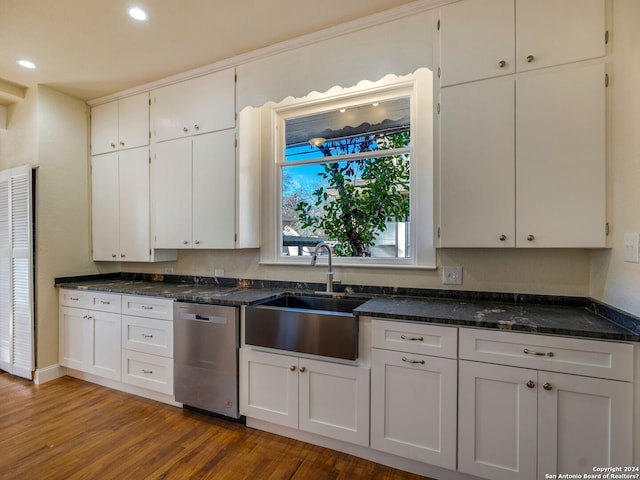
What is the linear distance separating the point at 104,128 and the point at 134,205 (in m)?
0.92

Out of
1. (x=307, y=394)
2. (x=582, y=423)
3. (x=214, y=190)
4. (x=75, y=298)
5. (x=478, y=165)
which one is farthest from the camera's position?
(x=75, y=298)

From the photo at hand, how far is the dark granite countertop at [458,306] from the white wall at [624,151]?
14 cm

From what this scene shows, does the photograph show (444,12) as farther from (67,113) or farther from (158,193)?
(67,113)

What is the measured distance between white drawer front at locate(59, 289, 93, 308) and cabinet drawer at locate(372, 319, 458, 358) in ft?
8.56

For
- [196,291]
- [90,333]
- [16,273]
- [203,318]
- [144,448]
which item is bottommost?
[144,448]

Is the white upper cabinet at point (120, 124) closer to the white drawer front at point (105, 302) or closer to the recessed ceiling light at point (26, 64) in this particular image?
the recessed ceiling light at point (26, 64)

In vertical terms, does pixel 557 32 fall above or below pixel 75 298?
above

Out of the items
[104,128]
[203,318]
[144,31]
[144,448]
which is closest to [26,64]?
[104,128]

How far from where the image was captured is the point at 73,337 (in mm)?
2961

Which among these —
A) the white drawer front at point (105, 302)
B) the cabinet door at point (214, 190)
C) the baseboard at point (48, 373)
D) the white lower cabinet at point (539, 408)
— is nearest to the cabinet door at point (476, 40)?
the white lower cabinet at point (539, 408)

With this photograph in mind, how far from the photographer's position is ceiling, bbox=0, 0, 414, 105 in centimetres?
197

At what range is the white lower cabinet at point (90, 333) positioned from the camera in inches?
106

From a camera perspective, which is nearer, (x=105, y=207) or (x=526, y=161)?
(x=526, y=161)

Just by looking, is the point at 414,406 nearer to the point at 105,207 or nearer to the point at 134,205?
the point at 134,205
